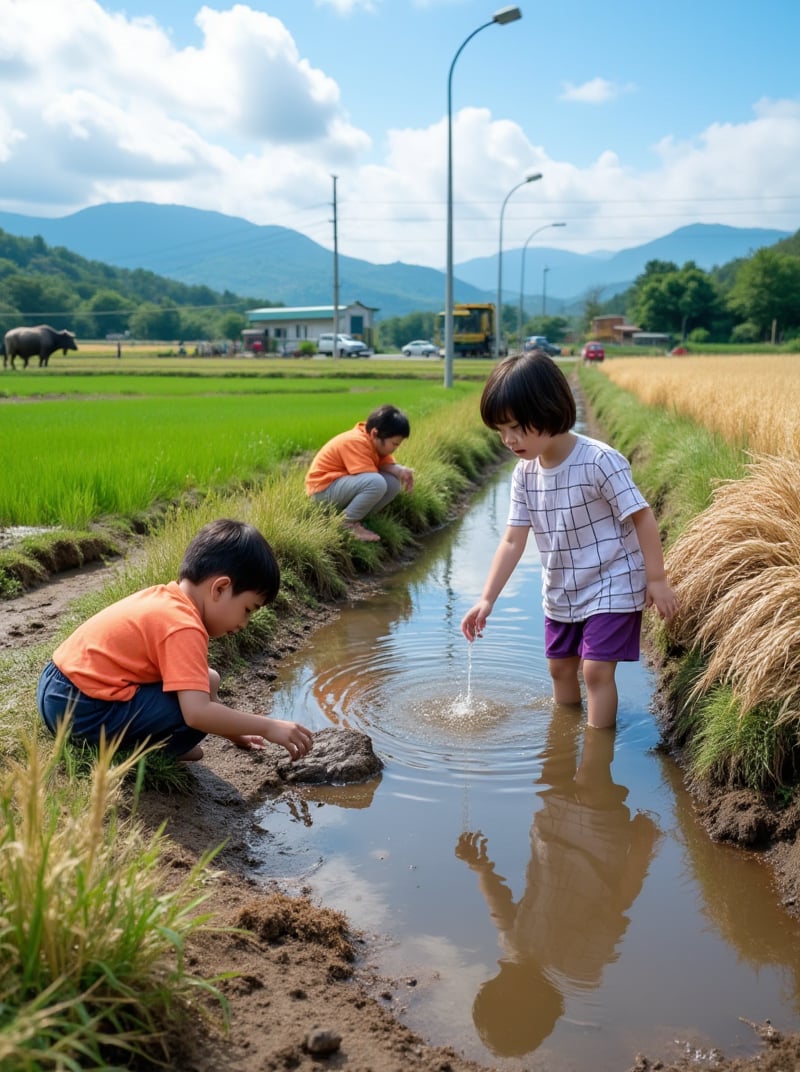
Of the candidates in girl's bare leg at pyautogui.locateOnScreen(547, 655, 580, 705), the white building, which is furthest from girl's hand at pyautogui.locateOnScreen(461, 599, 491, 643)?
the white building

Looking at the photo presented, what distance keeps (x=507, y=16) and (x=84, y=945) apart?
21.5 m

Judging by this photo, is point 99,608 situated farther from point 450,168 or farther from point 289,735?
point 450,168

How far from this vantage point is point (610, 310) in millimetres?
164750

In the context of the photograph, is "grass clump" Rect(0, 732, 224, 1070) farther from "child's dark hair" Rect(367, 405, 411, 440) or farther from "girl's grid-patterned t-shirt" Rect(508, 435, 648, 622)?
"child's dark hair" Rect(367, 405, 411, 440)

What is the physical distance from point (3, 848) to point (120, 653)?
1.26 metres

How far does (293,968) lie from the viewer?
2.39m

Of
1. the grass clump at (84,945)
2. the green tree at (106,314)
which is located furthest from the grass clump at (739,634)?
the green tree at (106,314)

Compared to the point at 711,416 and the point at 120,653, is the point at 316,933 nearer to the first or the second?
the point at 120,653

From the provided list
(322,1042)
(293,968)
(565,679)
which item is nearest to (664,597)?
(565,679)

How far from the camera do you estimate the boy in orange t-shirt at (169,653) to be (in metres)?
3.02

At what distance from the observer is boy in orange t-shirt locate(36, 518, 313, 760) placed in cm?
302

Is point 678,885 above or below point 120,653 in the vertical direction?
below

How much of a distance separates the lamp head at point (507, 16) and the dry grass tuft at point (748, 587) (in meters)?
17.9

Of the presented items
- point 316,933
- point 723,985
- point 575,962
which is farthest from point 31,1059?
point 723,985
